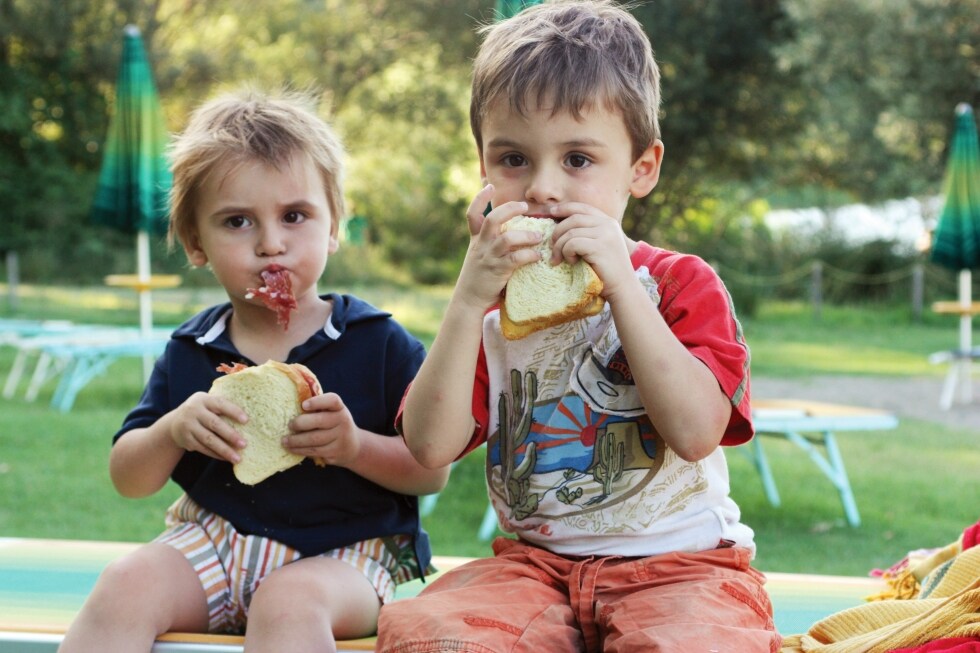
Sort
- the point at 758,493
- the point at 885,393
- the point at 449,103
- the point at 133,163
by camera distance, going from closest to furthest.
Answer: the point at 758,493, the point at 133,163, the point at 885,393, the point at 449,103

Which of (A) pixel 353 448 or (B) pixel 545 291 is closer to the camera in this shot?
(B) pixel 545 291

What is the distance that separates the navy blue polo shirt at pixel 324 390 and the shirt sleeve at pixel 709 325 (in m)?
0.67

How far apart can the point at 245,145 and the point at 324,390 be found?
1.77 feet

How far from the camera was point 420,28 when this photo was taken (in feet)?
62.7

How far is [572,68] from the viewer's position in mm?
1818

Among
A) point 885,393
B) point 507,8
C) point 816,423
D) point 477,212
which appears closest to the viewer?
point 477,212

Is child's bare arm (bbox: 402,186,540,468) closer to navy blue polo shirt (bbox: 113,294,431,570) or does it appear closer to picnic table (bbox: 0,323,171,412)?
navy blue polo shirt (bbox: 113,294,431,570)

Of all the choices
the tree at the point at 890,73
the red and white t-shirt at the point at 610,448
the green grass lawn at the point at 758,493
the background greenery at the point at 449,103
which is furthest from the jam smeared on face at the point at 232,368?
the tree at the point at 890,73

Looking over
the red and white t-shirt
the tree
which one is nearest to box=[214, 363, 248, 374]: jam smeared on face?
the red and white t-shirt

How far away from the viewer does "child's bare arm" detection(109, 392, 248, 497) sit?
2086 mm

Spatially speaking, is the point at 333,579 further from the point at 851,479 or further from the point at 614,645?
the point at 851,479

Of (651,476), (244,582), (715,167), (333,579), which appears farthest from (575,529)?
(715,167)

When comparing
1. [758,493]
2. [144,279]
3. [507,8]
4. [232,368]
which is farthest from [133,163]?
[232,368]

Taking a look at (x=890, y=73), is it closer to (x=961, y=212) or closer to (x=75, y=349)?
(x=961, y=212)
